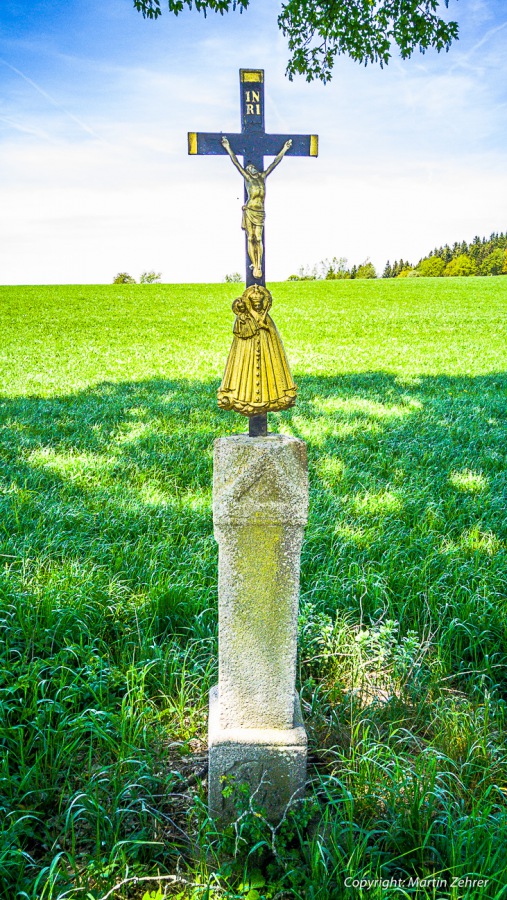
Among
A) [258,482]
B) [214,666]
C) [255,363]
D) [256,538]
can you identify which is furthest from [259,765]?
[255,363]

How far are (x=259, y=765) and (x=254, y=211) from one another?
83.8 inches

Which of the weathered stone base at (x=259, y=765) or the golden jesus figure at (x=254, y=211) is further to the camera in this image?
the weathered stone base at (x=259, y=765)

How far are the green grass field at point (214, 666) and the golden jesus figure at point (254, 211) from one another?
1923 millimetres

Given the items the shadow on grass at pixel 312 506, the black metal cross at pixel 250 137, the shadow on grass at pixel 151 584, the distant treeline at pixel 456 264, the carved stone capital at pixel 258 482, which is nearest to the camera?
the carved stone capital at pixel 258 482

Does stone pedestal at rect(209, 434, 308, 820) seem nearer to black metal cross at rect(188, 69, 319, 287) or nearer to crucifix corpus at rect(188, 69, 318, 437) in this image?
crucifix corpus at rect(188, 69, 318, 437)

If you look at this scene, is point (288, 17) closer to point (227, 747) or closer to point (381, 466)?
point (381, 466)

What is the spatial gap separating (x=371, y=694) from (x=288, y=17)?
8.83 m

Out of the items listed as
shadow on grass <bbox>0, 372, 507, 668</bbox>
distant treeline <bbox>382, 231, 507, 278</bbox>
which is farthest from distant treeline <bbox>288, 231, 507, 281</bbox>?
shadow on grass <bbox>0, 372, 507, 668</bbox>

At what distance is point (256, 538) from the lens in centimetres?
205

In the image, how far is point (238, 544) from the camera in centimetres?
206

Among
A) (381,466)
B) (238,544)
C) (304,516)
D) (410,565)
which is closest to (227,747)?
(238,544)

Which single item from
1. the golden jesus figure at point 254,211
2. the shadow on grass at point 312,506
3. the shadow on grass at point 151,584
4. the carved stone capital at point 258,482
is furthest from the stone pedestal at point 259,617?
A: the shadow on grass at point 312,506

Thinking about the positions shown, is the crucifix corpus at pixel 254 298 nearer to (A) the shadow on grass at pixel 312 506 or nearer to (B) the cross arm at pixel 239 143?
(B) the cross arm at pixel 239 143

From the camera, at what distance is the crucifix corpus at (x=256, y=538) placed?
1998 mm
